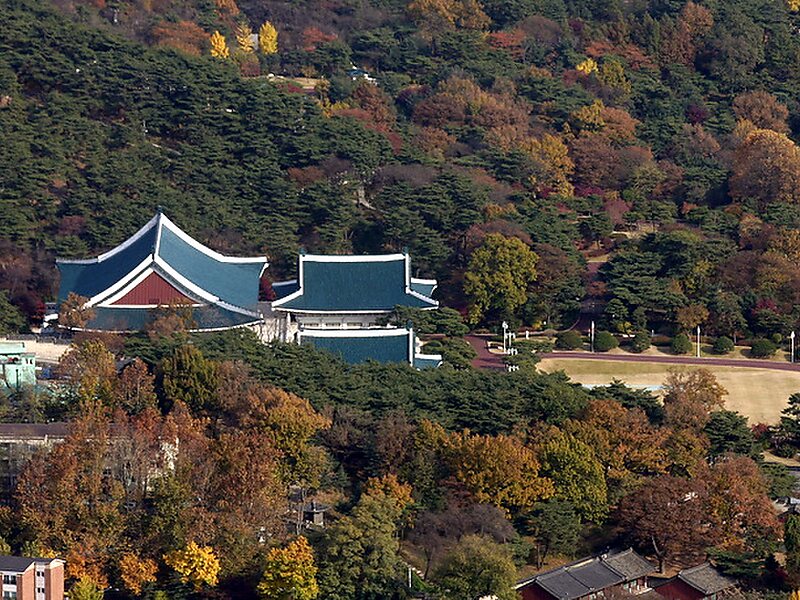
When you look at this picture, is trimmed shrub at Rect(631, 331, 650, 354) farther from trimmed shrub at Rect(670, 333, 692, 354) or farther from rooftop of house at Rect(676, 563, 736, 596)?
rooftop of house at Rect(676, 563, 736, 596)

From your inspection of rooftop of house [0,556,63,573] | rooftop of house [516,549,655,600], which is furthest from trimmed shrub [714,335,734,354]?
rooftop of house [0,556,63,573]

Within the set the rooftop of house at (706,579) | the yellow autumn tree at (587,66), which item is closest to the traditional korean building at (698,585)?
the rooftop of house at (706,579)

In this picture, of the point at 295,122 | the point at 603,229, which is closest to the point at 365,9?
the point at 295,122

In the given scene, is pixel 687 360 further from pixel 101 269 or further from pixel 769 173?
pixel 101 269

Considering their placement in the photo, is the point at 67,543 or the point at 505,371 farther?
the point at 505,371

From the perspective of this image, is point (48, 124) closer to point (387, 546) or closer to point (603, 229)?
point (603, 229)

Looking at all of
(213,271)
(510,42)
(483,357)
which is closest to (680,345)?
(483,357)
